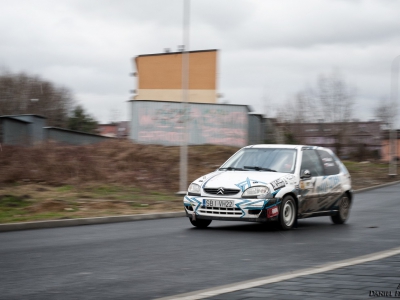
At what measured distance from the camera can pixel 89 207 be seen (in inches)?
713

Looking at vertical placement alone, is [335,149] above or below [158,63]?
below

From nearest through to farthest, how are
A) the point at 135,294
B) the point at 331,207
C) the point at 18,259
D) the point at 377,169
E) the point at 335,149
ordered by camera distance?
the point at 135,294 < the point at 18,259 < the point at 331,207 < the point at 377,169 < the point at 335,149

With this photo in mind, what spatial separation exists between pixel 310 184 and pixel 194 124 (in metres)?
27.6

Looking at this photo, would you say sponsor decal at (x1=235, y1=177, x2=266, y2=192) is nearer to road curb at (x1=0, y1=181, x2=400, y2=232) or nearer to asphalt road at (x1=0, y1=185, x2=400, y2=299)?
asphalt road at (x1=0, y1=185, x2=400, y2=299)

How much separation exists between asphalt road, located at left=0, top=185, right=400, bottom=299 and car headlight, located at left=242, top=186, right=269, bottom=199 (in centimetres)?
67

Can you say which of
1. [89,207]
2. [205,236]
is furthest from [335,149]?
[205,236]

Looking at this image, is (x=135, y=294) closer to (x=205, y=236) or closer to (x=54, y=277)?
(x=54, y=277)

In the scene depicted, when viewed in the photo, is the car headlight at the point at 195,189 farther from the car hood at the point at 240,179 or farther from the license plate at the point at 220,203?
the license plate at the point at 220,203

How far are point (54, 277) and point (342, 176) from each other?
29.2 ft

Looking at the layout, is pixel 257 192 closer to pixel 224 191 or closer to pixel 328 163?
pixel 224 191

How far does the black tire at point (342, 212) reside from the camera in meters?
14.3

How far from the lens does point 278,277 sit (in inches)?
268

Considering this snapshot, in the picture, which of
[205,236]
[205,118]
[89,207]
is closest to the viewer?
[205,236]

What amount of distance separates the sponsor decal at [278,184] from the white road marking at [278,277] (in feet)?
11.4
